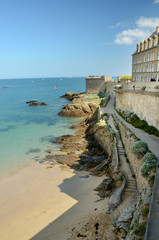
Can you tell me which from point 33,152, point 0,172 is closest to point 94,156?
point 33,152

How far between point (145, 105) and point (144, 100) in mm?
556

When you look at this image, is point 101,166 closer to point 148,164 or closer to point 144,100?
point 148,164

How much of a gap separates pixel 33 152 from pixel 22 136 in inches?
275

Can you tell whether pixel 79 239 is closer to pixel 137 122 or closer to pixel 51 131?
pixel 137 122

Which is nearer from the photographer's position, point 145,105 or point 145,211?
point 145,211

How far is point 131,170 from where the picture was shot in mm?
13578

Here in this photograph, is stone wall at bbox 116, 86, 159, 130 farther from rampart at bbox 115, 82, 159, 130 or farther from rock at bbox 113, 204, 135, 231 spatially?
rock at bbox 113, 204, 135, 231

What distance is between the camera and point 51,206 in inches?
486

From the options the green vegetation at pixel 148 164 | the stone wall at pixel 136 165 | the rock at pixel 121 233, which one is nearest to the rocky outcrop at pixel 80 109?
the stone wall at pixel 136 165

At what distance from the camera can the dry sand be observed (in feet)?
32.4

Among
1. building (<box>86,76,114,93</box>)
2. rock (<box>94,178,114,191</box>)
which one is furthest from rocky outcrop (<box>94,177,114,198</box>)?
building (<box>86,76,114,93</box>)

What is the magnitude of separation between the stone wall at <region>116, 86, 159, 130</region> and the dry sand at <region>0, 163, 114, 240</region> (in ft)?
21.8

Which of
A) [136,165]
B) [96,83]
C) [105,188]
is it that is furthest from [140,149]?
[96,83]

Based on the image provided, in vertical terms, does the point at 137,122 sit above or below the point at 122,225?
above
